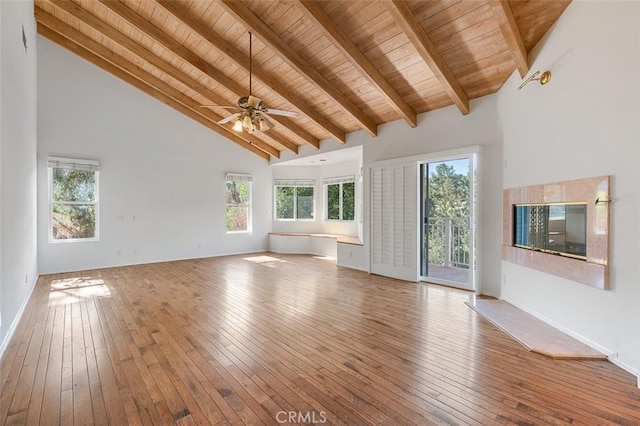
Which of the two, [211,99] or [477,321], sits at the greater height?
[211,99]

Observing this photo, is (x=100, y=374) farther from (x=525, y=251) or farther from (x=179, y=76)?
(x=179, y=76)

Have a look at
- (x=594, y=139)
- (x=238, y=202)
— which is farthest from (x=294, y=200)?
(x=594, y=139)

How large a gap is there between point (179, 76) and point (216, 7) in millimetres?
2236

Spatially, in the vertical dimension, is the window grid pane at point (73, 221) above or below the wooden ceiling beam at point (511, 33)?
below

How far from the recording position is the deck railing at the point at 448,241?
206 inches

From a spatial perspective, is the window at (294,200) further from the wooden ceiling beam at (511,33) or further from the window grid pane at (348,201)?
the wooden ceiling beam at (511,33)

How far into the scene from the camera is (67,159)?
6.04 metres

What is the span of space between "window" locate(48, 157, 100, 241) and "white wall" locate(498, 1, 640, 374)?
7.76 meters

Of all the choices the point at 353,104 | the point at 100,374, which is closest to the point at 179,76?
the point at 353,104

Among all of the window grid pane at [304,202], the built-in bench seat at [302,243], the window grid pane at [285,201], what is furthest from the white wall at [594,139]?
the window grid pane at [285,201]

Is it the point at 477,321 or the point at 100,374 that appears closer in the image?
the point at 100,374

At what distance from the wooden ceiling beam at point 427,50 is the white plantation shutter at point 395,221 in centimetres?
129

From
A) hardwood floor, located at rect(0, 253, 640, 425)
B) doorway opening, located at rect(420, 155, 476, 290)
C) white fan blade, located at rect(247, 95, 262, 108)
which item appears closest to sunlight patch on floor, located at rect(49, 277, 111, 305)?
hardwood floor, located at rect(0, 253, 640, 425)

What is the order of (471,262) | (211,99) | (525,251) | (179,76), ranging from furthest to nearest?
(211,99), (179,76), (471,262), (525,251)
